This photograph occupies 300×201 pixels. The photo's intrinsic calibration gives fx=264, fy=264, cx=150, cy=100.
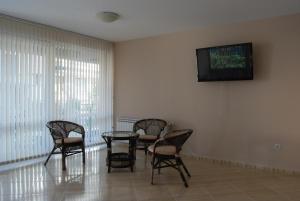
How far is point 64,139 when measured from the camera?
15.1 ft

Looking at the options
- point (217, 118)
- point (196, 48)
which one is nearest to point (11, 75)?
point (196, 48)

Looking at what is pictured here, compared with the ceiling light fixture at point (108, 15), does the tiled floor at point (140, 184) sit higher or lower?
lower

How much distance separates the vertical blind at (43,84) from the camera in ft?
14.9

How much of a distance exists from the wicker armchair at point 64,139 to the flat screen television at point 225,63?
101 inches

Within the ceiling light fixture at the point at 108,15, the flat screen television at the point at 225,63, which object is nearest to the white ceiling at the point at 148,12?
the ceiling light fixture at the point at 108,15

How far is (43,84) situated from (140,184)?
275 centimetres

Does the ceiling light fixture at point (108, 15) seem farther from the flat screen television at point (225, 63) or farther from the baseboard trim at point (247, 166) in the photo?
the baseboard trim at point (247, 166)

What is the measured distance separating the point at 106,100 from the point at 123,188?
3.23m

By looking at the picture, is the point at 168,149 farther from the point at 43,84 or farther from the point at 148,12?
the point at 43,84

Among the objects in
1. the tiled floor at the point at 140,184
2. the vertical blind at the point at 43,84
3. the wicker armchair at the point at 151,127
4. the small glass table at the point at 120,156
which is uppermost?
the vertical blind at the point at 43,84

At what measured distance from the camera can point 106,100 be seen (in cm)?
653

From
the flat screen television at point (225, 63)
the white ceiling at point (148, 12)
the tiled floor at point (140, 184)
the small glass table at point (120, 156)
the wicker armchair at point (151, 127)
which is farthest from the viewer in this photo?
the wicker armchair at point (151, 127)

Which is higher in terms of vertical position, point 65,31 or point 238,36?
point 65,31

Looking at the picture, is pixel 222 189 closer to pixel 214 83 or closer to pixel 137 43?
pixel 214 83
